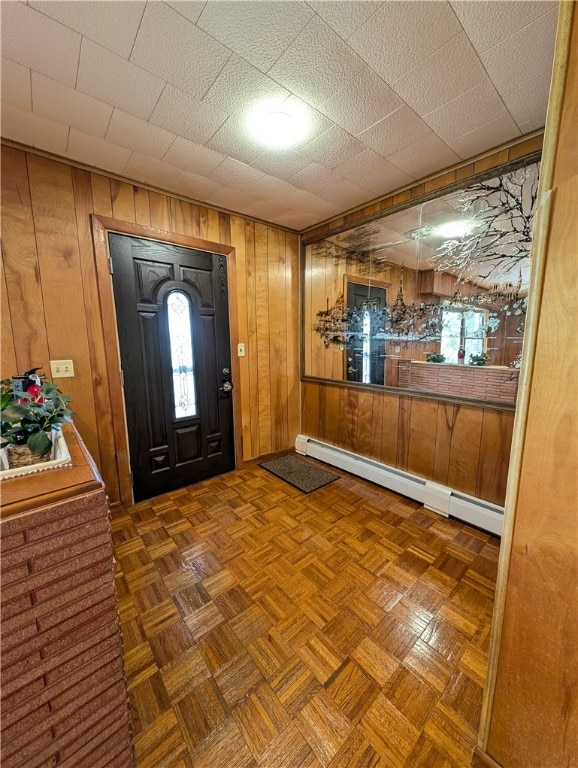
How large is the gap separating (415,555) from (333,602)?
0.64m

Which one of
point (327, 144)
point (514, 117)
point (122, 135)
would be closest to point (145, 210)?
point (122, 135)

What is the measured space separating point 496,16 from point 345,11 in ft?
1.81

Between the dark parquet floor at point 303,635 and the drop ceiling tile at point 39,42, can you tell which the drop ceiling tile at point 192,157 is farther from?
the dark parquet floor at point 303,635

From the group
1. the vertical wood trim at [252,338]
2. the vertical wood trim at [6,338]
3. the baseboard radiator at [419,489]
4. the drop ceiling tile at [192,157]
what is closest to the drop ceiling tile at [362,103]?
the drop ceiling tile at [192,157]

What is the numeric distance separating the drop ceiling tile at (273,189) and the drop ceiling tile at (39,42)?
117 cm

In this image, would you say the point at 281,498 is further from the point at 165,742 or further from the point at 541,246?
the point at 541,246

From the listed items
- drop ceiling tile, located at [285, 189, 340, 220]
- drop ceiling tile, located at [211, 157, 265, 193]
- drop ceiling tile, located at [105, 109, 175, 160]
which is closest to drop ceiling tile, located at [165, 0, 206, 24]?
drop ceiling tile, located at [105, 109, 175, 160]

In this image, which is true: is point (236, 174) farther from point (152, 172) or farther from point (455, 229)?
point (455, 229)

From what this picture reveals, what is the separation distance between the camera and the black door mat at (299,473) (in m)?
2.67

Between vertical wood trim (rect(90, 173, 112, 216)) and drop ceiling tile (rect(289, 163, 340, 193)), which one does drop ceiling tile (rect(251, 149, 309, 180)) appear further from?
vertical wood trim (rect(90, 173, 112, 216))

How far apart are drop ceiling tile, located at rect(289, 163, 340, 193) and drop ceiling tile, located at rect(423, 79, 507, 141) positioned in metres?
0.68

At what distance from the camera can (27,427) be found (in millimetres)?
910

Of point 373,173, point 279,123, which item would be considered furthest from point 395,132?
point 279,123

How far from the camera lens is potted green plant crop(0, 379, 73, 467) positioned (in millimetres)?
852
